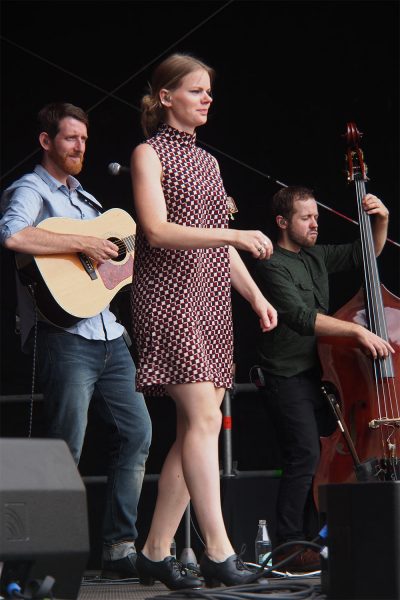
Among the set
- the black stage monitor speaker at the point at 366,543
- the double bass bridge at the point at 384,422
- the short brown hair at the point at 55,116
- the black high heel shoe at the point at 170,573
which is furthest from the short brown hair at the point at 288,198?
the black stage monitor speaker at the point at 366,543

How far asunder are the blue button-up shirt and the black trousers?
717mm

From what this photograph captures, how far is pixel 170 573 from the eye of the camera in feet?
9.22

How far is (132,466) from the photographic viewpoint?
3.46m

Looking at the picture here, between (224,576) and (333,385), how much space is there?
1.17 m

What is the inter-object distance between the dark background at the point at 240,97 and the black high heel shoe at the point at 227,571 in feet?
6.49

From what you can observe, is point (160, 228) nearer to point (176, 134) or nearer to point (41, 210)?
point (176, 134)

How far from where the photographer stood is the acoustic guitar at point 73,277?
3314 mm

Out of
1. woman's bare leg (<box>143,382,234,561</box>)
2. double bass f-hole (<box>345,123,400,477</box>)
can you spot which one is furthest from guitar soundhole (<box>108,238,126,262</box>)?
woman's bare leg (<box>143,382,234,561</box>)

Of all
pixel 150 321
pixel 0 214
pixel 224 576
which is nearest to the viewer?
pixel 224 576

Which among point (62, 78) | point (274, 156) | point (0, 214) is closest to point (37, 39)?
point (62, 78)

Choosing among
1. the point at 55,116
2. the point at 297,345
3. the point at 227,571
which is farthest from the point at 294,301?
the point at 227,571

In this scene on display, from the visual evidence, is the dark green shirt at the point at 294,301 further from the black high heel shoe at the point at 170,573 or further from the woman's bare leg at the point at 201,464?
the black high heel shoe at the point at 170,573

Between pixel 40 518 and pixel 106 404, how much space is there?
1390mm

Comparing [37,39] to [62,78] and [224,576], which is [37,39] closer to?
[62,78]
